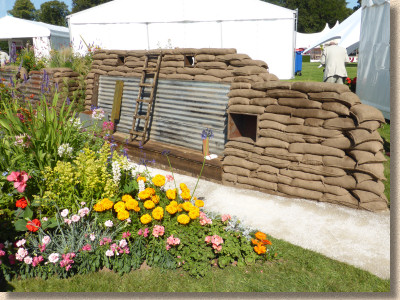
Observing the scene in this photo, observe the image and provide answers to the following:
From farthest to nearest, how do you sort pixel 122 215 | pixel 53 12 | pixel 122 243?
pixel 53 12 < pixel 122 215 < pixel 122 243

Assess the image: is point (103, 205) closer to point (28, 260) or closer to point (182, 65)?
point (28, 260)

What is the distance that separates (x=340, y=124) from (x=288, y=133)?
840 mm

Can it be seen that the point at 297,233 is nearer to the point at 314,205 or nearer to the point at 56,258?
the point at 314,205

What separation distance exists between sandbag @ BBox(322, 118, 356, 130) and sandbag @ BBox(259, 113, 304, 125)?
16.5 inches

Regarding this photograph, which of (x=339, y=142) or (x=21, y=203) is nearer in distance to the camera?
(x=21, y=203)

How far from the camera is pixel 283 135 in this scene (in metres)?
6.09

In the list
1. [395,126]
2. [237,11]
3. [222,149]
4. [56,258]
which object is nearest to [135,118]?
[222,149]

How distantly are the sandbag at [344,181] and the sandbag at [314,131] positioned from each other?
25.5 inches

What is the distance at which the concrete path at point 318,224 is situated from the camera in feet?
14.4

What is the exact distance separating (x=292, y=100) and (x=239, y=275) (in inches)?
125

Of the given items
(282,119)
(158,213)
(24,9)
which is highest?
(24,9)

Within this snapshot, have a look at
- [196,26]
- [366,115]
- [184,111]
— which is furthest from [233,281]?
[196,26]

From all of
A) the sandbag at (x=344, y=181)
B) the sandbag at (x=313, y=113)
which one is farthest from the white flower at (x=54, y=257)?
the sandbag at (x=313, y=113)

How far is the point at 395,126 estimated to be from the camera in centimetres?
368
